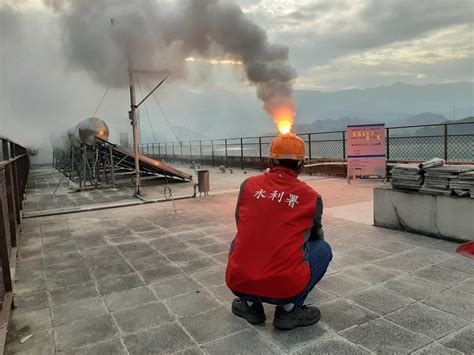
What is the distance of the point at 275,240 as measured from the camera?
263 cm

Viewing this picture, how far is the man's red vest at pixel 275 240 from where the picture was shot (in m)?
2.61

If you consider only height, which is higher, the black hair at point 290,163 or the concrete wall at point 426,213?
the black hair at point 290,163

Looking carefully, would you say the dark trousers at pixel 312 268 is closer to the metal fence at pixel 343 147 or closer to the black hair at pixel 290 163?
the black hair at pixel 290 163

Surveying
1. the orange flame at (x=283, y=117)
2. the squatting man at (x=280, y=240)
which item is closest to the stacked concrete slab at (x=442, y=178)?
the squatting man at (x=280, y=240)

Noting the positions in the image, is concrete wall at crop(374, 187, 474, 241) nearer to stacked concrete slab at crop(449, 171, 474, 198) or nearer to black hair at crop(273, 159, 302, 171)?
stacked concrete slab at crop(449, 171, 474, 198)

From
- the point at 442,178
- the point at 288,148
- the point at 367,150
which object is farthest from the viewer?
the point at 367,150

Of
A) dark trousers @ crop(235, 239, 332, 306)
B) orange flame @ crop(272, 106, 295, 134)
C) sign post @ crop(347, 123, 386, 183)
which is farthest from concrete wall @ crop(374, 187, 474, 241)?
orange flame @ crop(272, 106, 295, 134)

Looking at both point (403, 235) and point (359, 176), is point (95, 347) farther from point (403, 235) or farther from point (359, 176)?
point (359, 176)

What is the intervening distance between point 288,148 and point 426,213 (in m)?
3.62

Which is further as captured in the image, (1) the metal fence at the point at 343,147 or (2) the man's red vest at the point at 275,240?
(1) the metal fence at the point at 343,147

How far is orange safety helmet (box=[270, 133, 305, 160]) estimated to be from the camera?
9.26 feet

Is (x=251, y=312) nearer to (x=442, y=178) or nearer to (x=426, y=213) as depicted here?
(x=426, y=213)

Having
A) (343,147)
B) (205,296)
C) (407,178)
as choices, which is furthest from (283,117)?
(205,296)

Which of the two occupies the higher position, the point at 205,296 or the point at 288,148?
the point at 288,148
